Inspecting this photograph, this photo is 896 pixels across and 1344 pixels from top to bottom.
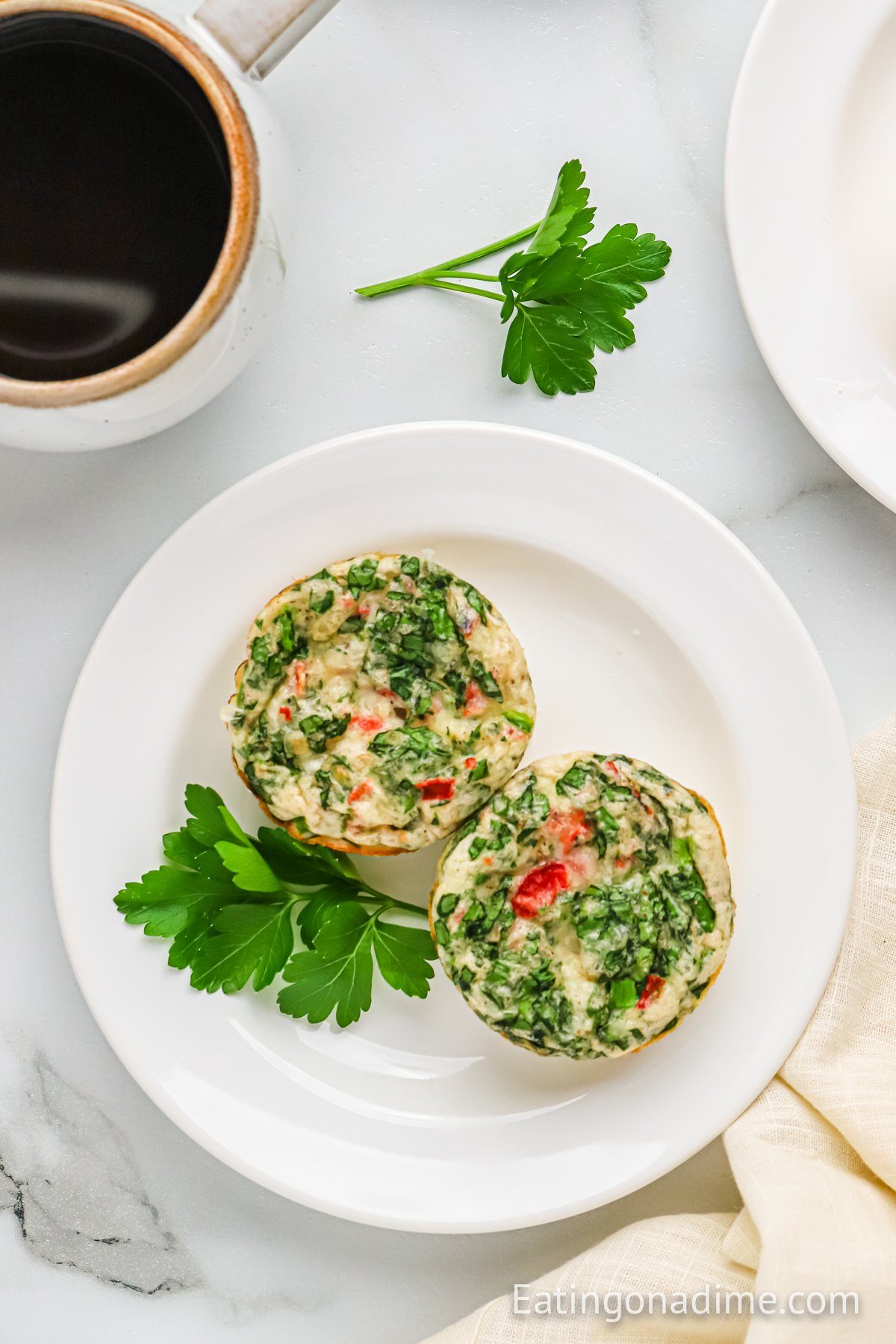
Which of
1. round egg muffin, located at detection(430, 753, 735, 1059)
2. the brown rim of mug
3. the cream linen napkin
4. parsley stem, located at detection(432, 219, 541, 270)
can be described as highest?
parsley stem, located at detection(432, 219, 541, 270)

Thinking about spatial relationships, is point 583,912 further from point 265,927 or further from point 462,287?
point 462,287

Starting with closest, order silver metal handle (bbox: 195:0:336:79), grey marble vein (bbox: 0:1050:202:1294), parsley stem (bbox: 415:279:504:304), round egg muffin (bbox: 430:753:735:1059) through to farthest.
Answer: silver metal handle (bbox: 195:0:336:79) → round egg muffin (bbox: 430:753:735:1059) → parsley stem (bbox: 415:279:504:304) → grey marble vein (bbox: 0:1050:202:1294)

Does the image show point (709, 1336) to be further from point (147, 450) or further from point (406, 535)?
point (147, 450)

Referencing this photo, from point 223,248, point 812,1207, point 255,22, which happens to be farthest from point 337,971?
point 255,22

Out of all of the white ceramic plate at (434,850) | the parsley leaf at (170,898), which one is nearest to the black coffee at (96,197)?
the white ceramic plate at (434,850)

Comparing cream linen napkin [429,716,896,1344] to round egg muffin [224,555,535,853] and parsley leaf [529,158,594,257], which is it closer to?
round egg muffin [224,555,535,853]

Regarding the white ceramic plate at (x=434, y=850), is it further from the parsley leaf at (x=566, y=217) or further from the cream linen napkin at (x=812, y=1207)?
the parsley leaf at (x=566, y=217)

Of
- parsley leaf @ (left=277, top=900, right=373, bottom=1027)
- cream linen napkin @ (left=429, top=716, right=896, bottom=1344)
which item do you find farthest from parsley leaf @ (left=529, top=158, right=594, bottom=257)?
parsley leaf @ (left=277, top=900, right=373, bottom=1027)
